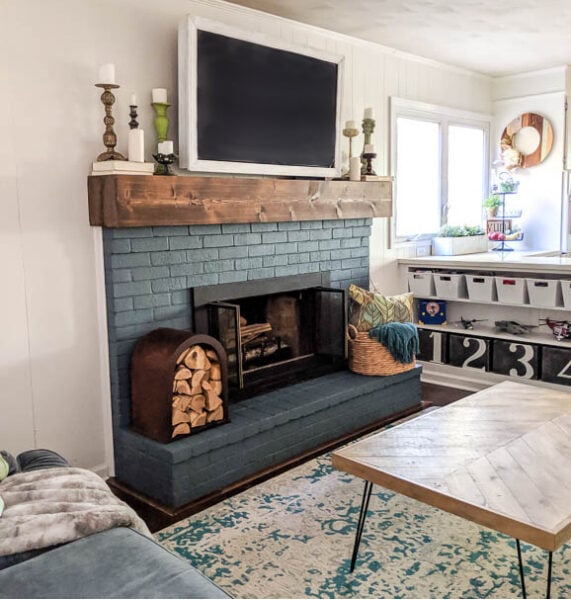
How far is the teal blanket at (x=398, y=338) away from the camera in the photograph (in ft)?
12.3

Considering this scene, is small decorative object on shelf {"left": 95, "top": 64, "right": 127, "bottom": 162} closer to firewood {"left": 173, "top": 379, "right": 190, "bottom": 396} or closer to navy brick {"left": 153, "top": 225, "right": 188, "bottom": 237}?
navy brick {"left": 153, "top": 225, "right": 188, "bottom": 237}

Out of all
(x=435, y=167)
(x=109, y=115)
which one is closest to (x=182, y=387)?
(x=109, y=115)

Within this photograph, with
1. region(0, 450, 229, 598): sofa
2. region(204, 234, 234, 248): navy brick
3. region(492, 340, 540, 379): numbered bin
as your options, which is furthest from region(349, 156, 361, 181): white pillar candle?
region(0, 450, 229, 598): sofa

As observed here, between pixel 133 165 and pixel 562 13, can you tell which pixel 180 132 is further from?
pixel 562 13

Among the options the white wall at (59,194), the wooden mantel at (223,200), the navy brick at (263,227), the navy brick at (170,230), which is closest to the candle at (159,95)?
the white wall at (59,194)

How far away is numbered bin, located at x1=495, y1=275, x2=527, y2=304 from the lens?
4.26m

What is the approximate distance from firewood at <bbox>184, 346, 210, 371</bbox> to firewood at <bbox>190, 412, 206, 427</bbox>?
205mm

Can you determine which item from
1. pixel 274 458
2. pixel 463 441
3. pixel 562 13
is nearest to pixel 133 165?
pixel 274 458

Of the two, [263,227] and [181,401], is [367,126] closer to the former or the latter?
[263,227]

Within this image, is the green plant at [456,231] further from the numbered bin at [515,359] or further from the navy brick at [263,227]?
the navy brick at [263,227]

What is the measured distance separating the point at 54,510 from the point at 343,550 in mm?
1107

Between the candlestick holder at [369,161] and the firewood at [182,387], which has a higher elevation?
the candlestick holder at [369,161]

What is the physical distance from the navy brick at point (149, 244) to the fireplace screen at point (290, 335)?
1.91ft

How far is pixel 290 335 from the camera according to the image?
394 cm
